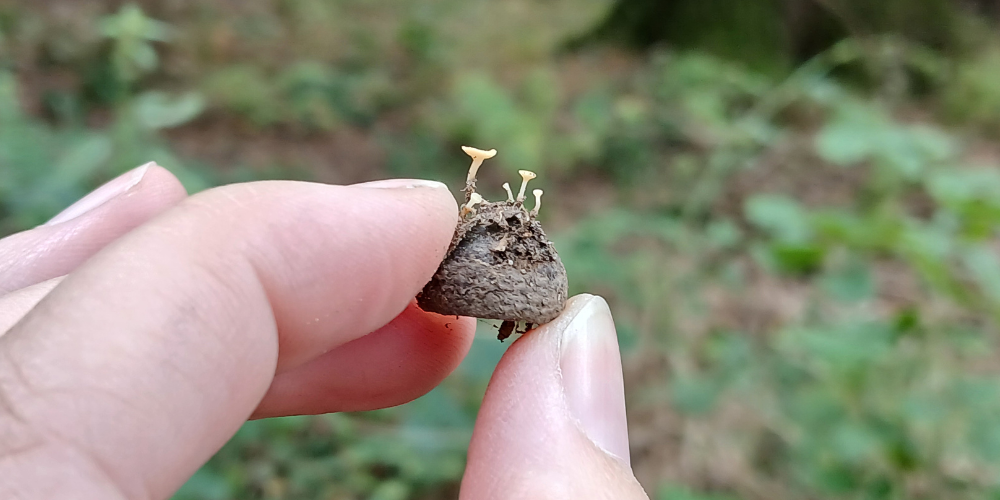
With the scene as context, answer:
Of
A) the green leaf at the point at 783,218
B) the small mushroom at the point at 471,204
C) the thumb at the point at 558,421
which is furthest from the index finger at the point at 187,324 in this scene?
the green leaf at the point at 783,218

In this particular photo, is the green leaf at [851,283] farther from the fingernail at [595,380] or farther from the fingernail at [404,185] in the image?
the fingernail at [404,185]

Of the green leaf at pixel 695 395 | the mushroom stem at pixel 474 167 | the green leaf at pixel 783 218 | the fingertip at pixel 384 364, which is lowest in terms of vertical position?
the green leaf at pixel 695 395

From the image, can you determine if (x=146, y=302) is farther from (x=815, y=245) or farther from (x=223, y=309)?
(x=815, y=245)

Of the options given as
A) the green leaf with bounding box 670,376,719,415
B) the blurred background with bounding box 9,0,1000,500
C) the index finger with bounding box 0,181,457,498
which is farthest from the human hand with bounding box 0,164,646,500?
the green leaf with bounding box 670,376,719,415

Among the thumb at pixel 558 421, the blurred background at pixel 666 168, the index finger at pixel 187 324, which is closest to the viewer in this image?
the index finger at pixel 187 324

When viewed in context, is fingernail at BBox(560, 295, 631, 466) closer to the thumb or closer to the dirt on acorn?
the thumb

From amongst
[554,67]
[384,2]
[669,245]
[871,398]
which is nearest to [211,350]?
[871,398]
